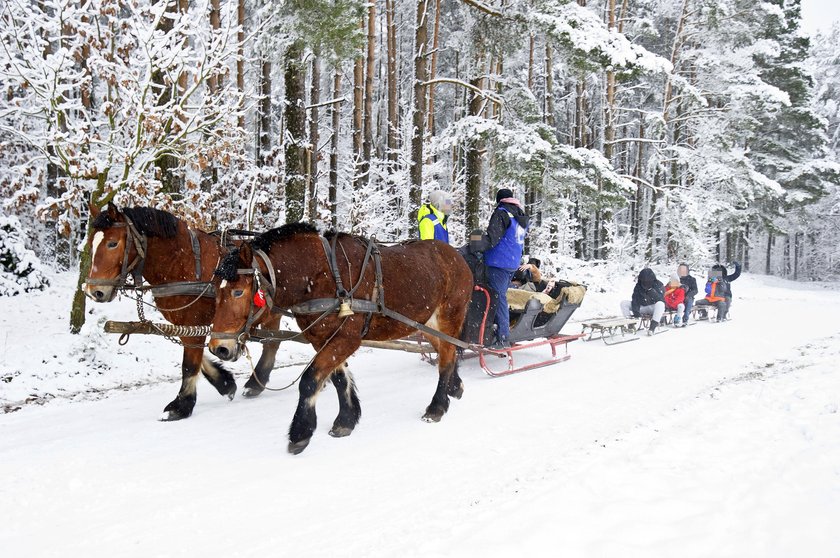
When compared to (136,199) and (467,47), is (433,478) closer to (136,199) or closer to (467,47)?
(136,199)

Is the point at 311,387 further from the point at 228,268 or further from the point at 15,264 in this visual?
the point at 15,264

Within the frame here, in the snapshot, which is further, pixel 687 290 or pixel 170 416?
pixel 687 290

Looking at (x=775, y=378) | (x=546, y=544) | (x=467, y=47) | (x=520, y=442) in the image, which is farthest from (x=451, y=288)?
→ (x=467, y=47)

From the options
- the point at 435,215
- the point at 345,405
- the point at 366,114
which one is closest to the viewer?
the point at 345,405

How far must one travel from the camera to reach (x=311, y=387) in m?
4.57

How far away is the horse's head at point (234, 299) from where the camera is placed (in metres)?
4.19

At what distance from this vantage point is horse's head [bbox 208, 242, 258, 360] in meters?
4.19

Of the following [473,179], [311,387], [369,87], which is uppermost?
[369,87]

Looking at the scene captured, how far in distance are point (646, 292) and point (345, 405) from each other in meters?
9.06

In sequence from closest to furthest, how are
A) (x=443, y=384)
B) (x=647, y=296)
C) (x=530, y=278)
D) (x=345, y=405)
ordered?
1. (x=345, y=405)
2. (x=443, y=384)
3. (x=530, y=278)
4. (x=647, y=296)

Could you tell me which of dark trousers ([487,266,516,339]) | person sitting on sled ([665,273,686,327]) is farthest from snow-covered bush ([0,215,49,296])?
person sitting on sled ([665,273,686,327])

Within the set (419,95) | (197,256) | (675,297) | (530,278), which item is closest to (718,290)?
(675,297)

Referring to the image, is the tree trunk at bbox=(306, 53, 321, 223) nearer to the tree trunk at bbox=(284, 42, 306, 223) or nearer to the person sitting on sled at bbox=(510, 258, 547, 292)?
the tree trunk at bbox=(284, 42, 306, 223)

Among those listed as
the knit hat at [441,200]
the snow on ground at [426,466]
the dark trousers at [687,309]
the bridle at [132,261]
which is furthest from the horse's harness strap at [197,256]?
the dark trousers at [687,309]
